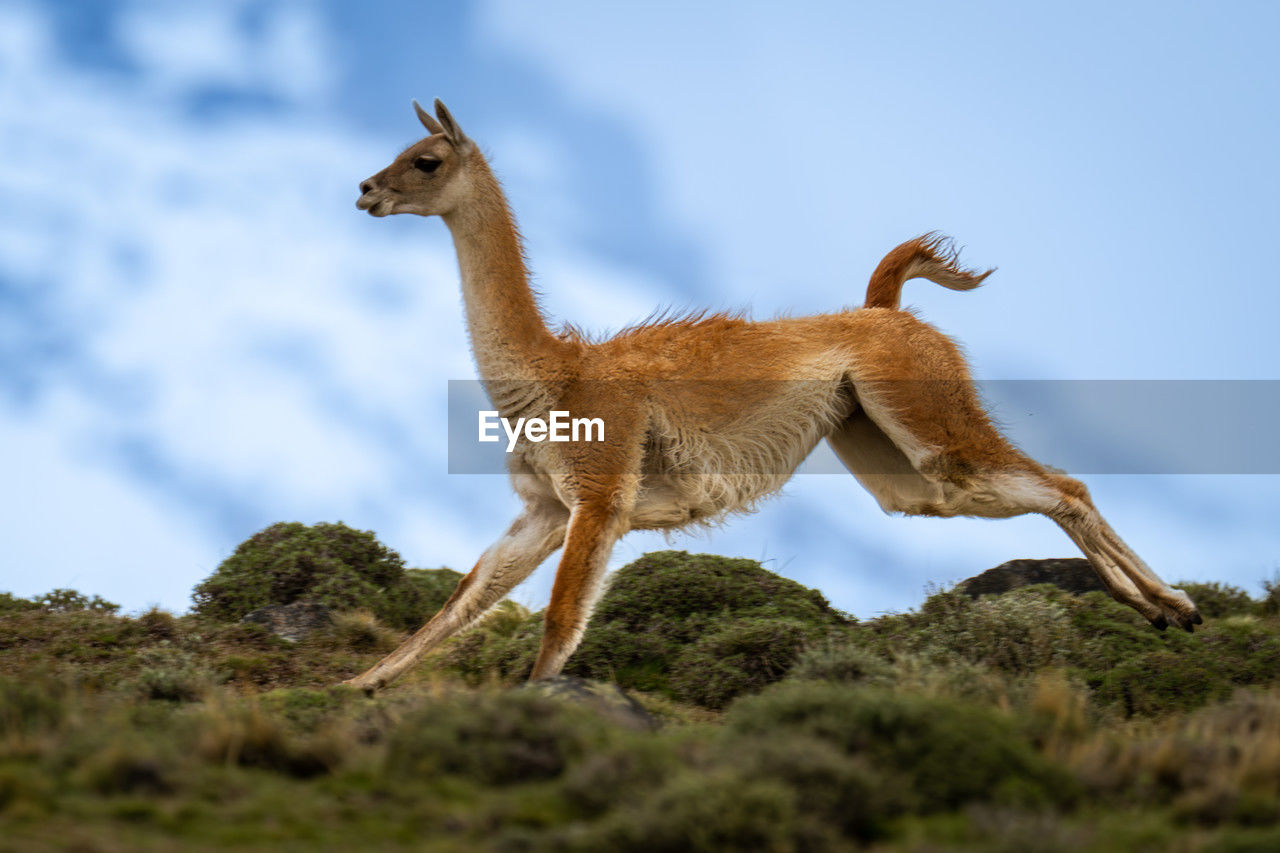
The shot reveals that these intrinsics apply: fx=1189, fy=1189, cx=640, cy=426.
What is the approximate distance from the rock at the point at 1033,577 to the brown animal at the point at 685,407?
177 inches

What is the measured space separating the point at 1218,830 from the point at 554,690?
3.85 metres

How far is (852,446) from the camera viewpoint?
34.5 ft

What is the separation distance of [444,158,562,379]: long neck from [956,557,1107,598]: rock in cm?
695

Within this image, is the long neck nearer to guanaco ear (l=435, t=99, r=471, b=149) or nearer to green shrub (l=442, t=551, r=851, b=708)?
guanaco ear (l=435, t=99, r=471, b=149)

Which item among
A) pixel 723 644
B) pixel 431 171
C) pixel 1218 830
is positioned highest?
pixel 431 171

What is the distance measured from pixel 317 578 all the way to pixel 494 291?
5875mm

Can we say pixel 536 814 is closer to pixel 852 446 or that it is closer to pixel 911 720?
pixel 911 720

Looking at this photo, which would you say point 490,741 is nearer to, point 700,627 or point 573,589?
point 573,589

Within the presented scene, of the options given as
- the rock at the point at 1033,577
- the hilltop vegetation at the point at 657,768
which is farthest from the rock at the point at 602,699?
the rock at the point at 1033,577

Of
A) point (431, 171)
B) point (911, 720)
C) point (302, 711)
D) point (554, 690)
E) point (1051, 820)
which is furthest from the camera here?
point (431, 171)

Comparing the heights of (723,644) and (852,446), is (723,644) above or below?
below

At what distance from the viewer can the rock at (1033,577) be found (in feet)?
46.1

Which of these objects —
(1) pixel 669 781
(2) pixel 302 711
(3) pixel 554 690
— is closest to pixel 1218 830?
(1) pixel 669 781

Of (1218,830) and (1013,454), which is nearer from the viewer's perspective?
(1218,830)
